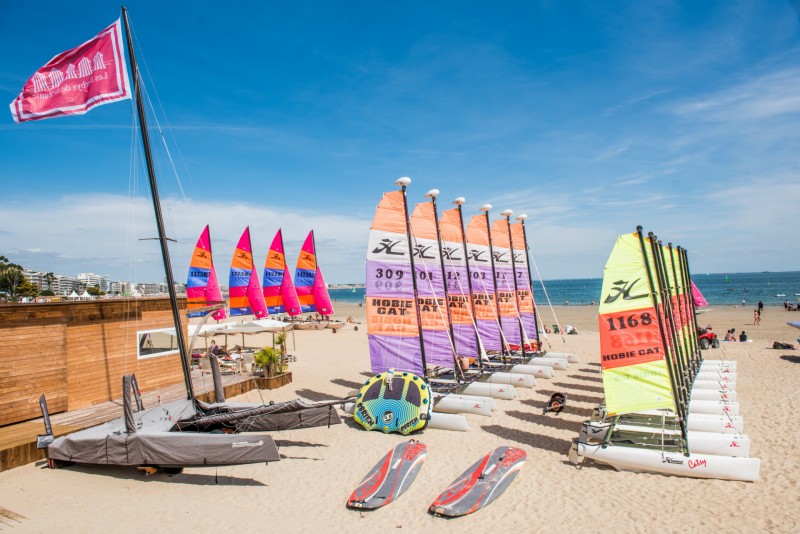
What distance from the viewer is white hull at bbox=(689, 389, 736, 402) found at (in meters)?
13.6

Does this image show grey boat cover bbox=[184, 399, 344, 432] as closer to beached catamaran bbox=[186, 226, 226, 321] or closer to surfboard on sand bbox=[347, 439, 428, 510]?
surfboard on sand bbox=[347, 439, 428, 510]

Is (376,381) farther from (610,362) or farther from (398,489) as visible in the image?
(610,362)

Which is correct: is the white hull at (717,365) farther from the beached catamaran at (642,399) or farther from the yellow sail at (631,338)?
the yellow sail at (631,338)

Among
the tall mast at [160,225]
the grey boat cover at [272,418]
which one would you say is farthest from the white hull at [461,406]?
the tall mast at [160,225]

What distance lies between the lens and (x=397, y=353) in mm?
14969

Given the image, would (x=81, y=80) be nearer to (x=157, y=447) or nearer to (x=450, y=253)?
(x=157, y=447)

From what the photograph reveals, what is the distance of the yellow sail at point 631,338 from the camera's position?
32.9ft

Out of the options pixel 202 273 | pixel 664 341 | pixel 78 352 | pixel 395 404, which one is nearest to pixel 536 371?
pixel 395 404

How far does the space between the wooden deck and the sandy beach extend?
34 centimetres

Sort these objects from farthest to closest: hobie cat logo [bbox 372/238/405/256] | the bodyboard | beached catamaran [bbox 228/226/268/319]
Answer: beached catamaran [bbox 228/226/268/319]
hobie cat logo [bbox 372/238/405/256]
the bodyboard

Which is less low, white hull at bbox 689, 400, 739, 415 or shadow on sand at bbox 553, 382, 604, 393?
white hull at bbox 689, 400, 739, 415

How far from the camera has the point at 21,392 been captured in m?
11.4

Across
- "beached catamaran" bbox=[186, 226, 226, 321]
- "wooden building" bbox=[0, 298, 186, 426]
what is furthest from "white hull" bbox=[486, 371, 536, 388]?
"beached catamaran" bbox=[186, 226, 226, 321]

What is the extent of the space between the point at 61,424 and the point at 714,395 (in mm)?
17631
